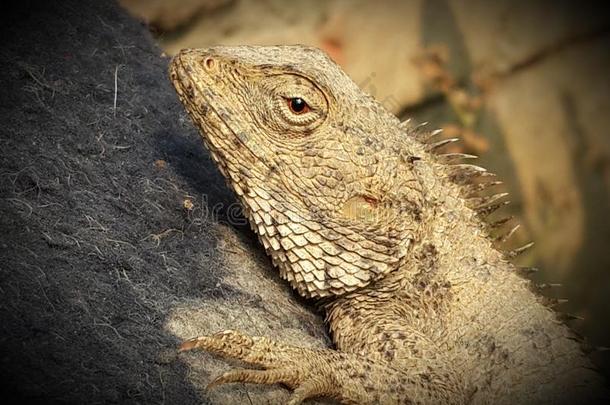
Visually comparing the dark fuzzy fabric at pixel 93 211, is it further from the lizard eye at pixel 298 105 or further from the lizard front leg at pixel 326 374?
the lizard eye at pixel 298 105

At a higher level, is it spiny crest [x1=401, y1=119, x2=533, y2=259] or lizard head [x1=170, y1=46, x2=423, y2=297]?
spiny crest [x1=401, y1=119, x2=533, y2=259]

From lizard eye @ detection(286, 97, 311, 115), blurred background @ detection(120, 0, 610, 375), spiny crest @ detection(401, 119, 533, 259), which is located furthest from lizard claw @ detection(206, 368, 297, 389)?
blurred background @ detection(120, 0, 610, 375)

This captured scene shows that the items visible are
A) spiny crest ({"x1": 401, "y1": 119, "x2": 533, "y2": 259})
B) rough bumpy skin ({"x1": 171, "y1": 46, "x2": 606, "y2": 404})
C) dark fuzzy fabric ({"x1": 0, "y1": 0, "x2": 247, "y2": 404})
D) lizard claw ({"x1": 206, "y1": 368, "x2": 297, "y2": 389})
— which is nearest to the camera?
dark fuzzy fabric ({"x1": 0, "y1": 0, "x2": 247, "y2": 404})

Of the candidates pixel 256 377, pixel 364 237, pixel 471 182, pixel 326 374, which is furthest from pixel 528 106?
pixel 256 377

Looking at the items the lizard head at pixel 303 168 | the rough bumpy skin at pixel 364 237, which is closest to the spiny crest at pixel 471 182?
the rough bumpy skin at pixel 364 237

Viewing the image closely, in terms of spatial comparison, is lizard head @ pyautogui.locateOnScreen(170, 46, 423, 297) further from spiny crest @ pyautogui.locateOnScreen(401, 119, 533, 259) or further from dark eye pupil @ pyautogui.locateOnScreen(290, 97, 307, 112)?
spiny crest @ pyautogui.locateOnScreen(401, 119, 533, 259)

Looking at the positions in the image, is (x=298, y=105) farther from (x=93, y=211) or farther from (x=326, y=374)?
(x=326, y=374)

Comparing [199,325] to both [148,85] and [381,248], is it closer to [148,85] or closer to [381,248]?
[381,248]
